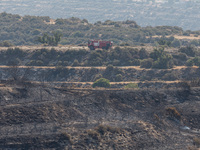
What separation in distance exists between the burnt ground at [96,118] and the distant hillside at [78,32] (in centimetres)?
8873

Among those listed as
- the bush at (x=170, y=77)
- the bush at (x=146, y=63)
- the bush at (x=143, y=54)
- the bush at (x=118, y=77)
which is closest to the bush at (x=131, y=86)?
the bush at (x=118, y=77)

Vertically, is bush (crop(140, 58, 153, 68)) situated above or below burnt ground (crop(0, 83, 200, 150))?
below

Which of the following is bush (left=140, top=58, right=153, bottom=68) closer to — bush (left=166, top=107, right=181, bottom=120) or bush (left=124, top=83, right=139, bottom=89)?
bush (left=124, top=83, right=139, bottom=89)

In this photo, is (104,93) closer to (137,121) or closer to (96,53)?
(137,121)

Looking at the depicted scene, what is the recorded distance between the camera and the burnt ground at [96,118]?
37250mm

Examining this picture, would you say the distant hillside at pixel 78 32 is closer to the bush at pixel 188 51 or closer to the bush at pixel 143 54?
the bush at pixel 188 51

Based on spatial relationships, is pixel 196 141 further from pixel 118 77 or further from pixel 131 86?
pixel 118 77

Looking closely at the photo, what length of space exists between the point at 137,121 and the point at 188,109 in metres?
7.60

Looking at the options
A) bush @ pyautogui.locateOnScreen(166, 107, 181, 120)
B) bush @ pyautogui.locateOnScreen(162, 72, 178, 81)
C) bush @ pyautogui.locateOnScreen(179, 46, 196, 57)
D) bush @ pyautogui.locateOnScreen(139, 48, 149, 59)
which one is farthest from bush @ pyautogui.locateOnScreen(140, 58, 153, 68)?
bush @ pyautogui.locateOnScreen(166, 107, 181, 120)

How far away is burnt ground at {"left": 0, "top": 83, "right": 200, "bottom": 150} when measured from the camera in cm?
3725

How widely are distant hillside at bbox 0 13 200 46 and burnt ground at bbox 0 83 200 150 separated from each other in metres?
88.7

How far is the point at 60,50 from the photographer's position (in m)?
91.0

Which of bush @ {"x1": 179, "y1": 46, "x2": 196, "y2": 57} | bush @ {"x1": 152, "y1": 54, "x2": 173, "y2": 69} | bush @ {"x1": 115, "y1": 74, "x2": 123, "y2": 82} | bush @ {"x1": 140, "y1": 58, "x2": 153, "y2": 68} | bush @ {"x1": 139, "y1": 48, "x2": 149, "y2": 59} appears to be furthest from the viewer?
bush @ {"x1": 179, "y1": 46, "x2": 196, "y2": 57}

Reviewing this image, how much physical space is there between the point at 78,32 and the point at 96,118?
112 meters
